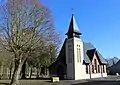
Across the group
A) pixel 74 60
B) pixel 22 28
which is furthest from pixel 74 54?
pixel 22 28

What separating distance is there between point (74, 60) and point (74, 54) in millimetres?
1411

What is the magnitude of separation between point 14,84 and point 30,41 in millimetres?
6955

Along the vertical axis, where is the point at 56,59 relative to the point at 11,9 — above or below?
below

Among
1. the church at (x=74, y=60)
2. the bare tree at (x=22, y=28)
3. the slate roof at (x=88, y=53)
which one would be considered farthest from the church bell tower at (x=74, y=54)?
the bare tree at (x=22, y=28)

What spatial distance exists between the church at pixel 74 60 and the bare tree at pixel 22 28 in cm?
1835

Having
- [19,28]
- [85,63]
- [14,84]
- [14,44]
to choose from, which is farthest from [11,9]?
[85,63]

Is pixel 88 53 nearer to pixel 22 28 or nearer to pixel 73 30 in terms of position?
pixel 73 30

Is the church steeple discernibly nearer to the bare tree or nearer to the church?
the church

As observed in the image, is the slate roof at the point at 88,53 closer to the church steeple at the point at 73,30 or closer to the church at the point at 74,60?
the church at the point at 74,60

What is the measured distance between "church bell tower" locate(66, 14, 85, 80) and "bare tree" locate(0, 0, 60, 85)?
711 inches

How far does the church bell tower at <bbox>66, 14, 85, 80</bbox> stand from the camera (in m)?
52.7

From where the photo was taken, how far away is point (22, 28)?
34.5 metres

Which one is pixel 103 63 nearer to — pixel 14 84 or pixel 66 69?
pixel 66 69

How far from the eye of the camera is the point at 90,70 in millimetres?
57375
